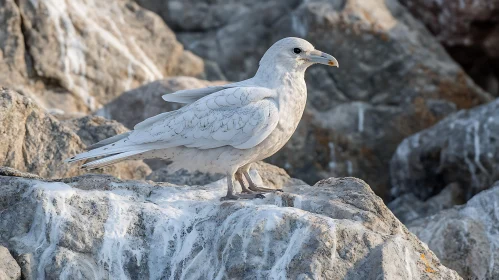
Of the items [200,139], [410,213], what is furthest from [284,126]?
[410,213]

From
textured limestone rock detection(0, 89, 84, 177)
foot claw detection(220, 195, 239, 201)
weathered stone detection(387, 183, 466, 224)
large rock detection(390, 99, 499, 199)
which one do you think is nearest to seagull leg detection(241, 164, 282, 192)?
foot claw detection(220, 195, 239, 201)

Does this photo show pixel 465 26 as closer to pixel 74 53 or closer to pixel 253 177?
pixel 74 53

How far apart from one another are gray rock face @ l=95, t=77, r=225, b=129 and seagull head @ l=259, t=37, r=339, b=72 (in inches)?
170

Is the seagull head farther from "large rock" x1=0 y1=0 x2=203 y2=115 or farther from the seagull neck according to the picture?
"large rock" x1=0 y1=0 x2=203 y2=115

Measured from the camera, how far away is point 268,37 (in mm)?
17469

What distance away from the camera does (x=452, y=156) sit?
1306 centimetres

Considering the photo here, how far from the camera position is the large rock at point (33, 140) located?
8687 millimetres

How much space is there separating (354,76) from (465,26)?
2826mm

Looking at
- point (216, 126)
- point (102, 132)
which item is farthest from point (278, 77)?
point (102, 132)

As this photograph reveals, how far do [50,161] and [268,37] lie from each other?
29.2 feet

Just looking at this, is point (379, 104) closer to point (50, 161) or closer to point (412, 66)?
point (412, 66)

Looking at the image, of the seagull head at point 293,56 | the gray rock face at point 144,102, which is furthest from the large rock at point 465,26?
the seagull head at point 293,56

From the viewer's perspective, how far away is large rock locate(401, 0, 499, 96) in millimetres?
17453

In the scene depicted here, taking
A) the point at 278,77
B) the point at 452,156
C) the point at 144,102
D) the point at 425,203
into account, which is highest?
the point at 278,77
